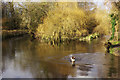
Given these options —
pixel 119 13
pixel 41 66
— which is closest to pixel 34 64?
pixel 41 66

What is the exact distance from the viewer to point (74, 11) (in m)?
26.0

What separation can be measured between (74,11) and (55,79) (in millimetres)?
18319

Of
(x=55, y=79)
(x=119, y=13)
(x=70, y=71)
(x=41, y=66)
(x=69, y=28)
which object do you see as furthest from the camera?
(x=69, y=28)

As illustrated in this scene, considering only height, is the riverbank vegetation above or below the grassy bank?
above

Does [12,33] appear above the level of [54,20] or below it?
below

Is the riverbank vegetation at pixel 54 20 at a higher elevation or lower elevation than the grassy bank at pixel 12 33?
higher

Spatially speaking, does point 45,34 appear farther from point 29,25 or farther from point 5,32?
point 5,32

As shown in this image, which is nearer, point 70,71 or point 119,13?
point 70,71

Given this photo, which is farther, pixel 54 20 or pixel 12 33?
pixel 12 33

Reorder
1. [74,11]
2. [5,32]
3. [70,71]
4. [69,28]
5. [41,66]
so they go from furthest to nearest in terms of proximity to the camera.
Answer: [5,32] → [74,11] → [69,28] → [41,66] → [70,71]

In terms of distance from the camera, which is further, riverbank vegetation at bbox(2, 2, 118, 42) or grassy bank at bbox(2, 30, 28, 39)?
grassy bank at bbox(2, 30, 28, 39)

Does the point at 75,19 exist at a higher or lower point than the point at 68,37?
higher

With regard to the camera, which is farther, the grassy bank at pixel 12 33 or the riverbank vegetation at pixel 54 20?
the grassy bank at pixel 12 33

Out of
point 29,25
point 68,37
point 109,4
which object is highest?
point 109,4
